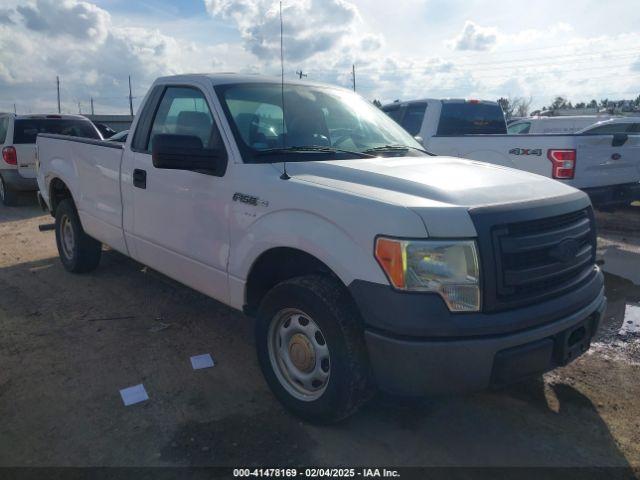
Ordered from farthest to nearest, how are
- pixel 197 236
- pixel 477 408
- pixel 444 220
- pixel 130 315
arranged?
pixel 130 315 < pixel 197 236 < pixel 477 408 < pixel 444 220

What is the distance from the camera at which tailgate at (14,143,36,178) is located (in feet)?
35.4

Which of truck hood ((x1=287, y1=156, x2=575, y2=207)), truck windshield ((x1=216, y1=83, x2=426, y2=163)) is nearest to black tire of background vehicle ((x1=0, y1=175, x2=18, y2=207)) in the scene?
truck windshield ((x1=216, y1=83, x2=426, y2=163))

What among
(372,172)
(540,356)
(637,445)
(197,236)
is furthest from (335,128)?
(637,445)

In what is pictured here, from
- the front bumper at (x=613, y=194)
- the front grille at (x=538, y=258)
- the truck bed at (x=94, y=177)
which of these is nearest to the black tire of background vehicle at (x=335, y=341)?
the front grille at (x=538, y=258)

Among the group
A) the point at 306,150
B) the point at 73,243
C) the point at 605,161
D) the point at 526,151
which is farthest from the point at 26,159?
the point at 605,161

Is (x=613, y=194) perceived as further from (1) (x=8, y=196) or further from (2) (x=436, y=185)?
(1) (x=8, y=196)

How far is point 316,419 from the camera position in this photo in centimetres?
301

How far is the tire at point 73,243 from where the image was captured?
19.2 feet

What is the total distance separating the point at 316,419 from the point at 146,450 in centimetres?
94

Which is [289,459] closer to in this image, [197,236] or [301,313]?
[301,313]

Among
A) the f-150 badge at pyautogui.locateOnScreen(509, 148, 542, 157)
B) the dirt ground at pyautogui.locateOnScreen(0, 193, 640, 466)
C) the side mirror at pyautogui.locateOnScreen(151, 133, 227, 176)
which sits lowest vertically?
the dirt ground at pyautogui.locateOnScreen(0, 193, 640, 466)

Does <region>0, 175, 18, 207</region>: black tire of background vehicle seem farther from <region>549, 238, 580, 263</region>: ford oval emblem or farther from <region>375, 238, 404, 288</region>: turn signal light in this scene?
<region>549, 238, 580, 263</region>: ford oval emblem

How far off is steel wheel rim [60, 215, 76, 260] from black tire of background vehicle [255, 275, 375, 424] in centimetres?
400

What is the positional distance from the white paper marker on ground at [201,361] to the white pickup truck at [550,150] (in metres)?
4.79
